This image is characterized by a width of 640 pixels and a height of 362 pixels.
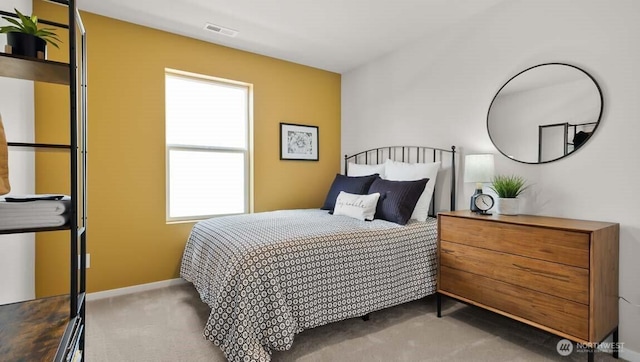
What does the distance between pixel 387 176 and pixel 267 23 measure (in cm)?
191

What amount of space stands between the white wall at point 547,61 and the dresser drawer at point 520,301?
52cm

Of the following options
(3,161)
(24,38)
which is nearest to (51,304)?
(3,161)

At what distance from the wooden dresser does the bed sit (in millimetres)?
361

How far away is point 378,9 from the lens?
2748 mm

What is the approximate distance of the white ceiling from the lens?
2676 millimetres

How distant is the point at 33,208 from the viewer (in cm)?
116

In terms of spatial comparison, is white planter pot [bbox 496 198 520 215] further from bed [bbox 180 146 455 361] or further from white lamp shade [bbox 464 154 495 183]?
bed [bbox 180 146 455 361]

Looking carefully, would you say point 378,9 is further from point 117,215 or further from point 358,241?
point 117,215

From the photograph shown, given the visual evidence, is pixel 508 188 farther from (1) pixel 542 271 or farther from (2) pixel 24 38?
(2) pixel 24 38

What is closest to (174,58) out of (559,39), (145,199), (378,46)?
(145,199)

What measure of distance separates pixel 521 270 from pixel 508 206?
0.50 m

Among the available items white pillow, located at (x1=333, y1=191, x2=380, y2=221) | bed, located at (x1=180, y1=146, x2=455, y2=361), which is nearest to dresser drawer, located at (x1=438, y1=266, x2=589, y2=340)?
bed, located at (x1=180, y1=146, x2=455, y2=361)

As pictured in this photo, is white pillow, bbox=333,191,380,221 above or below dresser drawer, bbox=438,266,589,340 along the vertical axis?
above

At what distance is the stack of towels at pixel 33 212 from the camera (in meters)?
1.12
